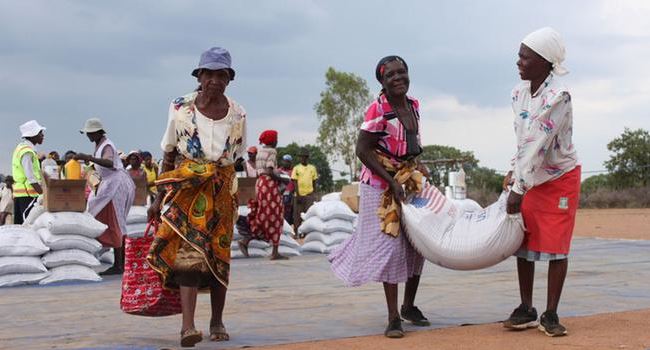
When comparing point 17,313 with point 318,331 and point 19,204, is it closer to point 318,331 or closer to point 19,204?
point 318,331

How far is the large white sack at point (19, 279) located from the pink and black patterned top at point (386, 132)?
4868 mm

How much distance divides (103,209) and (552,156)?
20.6ft

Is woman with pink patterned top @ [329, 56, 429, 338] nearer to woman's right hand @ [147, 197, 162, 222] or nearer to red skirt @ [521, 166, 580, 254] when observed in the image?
red skirt @ [521, 166, 580, 254]

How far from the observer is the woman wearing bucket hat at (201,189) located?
502 cm

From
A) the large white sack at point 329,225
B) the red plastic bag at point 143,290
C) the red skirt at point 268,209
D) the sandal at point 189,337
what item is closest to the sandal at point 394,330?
the sandal at point 189,337

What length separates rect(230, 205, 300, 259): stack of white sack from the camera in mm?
12083

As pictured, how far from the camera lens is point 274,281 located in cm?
888

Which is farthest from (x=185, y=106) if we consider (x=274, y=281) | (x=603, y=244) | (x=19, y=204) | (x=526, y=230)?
(x=603, y=244)

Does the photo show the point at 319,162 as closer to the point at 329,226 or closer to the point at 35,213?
the point at 329,226

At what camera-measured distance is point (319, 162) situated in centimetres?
4050

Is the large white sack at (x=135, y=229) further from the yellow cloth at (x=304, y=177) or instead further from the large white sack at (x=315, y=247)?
the yellow cloth at (x=304, y=177)

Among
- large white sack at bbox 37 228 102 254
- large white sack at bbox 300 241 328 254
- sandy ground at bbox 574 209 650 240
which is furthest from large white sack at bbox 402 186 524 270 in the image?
sandy ground at bbox 574 209 650 240

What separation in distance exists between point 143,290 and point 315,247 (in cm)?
796

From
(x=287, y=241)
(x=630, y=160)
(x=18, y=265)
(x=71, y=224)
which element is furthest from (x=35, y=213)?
(x=630, y=160)
